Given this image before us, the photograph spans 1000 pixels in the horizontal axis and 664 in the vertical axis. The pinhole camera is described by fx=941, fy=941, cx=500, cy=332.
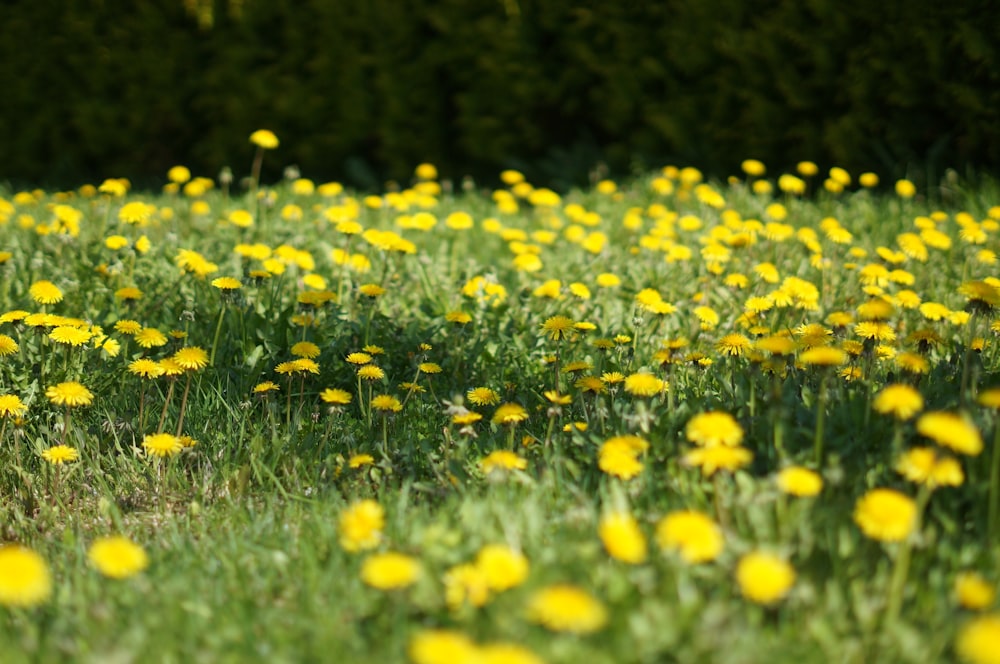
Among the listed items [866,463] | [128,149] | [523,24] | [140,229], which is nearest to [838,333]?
[866,463]

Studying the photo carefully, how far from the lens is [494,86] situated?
6613 mm

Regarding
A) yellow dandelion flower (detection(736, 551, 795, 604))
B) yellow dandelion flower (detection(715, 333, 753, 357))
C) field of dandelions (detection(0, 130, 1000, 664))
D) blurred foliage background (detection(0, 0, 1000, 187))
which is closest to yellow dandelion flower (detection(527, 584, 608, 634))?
field of dandelions (detection(0, 130, 1000, 664))

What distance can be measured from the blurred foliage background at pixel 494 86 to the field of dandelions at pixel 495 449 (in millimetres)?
1196

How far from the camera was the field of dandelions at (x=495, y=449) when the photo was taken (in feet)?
4.72

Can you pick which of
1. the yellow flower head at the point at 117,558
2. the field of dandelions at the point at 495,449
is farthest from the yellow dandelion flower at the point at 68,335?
the yellow flower head at the point at 117,558

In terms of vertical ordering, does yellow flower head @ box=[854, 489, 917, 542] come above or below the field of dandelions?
above

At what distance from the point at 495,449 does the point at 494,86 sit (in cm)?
472

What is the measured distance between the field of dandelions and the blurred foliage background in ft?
3.92

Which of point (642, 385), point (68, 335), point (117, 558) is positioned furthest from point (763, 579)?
point (68, 335)

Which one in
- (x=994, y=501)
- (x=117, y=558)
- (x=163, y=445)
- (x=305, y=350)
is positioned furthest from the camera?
(x=305, y=350)

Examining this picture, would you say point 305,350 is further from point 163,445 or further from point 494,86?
point 494,86

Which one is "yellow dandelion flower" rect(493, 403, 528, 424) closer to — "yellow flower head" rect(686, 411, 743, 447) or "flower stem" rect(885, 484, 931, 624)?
"yellow flower head" rect(686, 411, 743, 447)

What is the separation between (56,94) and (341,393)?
677 centimetres

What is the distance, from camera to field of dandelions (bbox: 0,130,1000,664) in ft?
4.72
